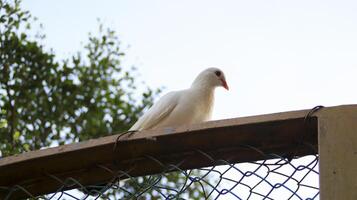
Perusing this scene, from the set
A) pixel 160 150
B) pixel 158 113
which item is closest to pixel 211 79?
pixel 158 113

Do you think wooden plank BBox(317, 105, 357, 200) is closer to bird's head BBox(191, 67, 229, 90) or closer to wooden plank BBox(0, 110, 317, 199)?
wooden plank BBox(0, 110, 317, 199)

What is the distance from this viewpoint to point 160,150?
2135mm

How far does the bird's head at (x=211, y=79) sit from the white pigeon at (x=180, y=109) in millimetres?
98

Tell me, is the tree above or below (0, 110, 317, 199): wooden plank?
above

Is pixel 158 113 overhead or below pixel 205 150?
overhead

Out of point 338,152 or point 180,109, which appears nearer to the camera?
point 338,152

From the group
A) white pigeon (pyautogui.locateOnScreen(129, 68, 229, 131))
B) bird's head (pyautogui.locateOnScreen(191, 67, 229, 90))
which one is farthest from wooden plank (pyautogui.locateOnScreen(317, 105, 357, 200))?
bird's head (pyautogui.locateOnScreen(191, 67, 229, 90))

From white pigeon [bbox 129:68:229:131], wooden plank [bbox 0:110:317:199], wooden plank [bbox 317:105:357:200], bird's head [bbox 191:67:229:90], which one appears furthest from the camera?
bird's head [bbox 191:67:229:90]

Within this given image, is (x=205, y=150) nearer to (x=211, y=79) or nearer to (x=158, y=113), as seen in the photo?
(x=158, y=113)

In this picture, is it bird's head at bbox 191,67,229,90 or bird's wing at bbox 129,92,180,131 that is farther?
bird's head at bbox 191,67,229,90

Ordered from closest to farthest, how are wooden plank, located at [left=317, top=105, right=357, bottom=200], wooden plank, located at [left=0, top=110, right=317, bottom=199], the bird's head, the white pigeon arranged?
1. wooden plank, located at [left=317, top=105, right=357, bottom=200]
2. wooden plank, located at [left=0, top=110, right=317, bottom=199]
3. the white pigeon
4. the bird's head

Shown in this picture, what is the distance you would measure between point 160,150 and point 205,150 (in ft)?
0.38

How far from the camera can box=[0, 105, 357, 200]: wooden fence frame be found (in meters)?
1.82

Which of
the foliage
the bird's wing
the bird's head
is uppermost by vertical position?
the foliage
